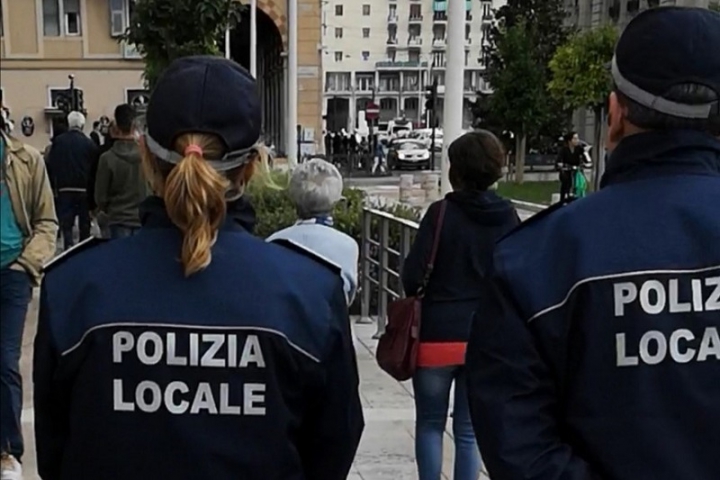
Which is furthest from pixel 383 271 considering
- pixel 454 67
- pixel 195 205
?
pixel 195 205

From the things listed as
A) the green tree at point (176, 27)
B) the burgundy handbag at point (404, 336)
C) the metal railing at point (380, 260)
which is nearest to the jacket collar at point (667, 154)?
the burgundy handbag at point (404, 336)

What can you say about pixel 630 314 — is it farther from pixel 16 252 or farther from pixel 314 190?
pixel 16 252

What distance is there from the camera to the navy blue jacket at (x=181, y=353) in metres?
1.88

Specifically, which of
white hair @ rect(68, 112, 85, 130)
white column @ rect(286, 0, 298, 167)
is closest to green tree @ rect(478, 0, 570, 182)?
white column @ rect(286, 0, 298, 167)

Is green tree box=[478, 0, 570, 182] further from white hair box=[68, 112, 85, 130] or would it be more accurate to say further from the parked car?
white hair box=[68, 112, 85, 130]

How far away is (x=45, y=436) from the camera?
80.5 inches

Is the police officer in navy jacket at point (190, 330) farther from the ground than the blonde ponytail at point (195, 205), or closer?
closer

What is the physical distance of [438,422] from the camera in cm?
428

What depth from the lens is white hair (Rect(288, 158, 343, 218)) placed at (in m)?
4.21

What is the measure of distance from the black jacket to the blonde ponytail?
8804 millimetres

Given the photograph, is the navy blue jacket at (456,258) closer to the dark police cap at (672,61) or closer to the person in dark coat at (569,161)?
the dark police cap at (672,61)

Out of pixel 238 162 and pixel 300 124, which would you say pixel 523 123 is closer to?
pixel 300 124

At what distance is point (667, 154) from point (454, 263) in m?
2.20

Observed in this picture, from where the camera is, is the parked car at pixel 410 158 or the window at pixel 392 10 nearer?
the parked car at pixel 410 158
